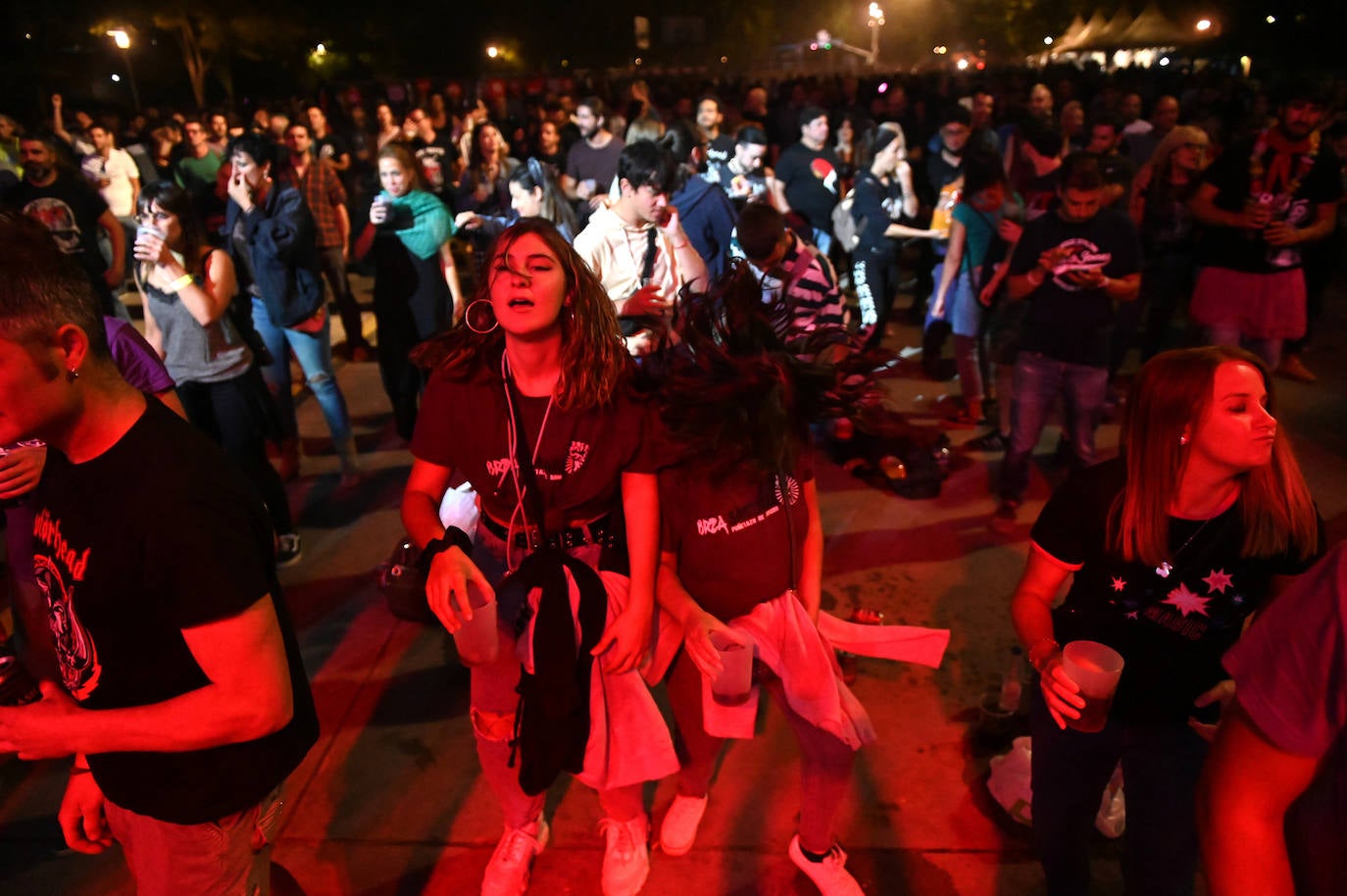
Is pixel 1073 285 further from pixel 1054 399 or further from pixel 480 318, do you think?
pixel 480 318

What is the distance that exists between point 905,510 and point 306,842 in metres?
3.30

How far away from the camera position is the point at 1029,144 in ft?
18.0

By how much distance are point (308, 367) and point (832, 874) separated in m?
4.04

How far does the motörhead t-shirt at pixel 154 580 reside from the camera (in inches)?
56.9

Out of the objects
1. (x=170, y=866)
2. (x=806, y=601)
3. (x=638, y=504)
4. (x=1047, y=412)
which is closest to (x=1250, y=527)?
(x=806, y=601)

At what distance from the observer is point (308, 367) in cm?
509

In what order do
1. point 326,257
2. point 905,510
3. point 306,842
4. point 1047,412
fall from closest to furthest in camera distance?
1. point 306,842
2. point 1047,412
3. point 905,510
4. point 326,257

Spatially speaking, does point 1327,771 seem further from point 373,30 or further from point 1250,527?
point 373,30

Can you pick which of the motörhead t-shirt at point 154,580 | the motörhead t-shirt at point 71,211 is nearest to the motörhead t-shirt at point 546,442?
the motörhead t-shirt at point 154,580

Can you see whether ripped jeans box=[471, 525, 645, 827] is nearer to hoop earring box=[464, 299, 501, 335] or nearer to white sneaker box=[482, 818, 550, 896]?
white sneaker box=[482, 818, 550, 896]

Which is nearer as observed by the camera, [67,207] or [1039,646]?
[1039,646]

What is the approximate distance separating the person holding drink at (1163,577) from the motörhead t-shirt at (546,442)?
1.04 metres

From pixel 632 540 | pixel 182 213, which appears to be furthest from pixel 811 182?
pixel 632 540

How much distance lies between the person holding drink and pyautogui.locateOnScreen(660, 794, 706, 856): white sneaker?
3.66ft
